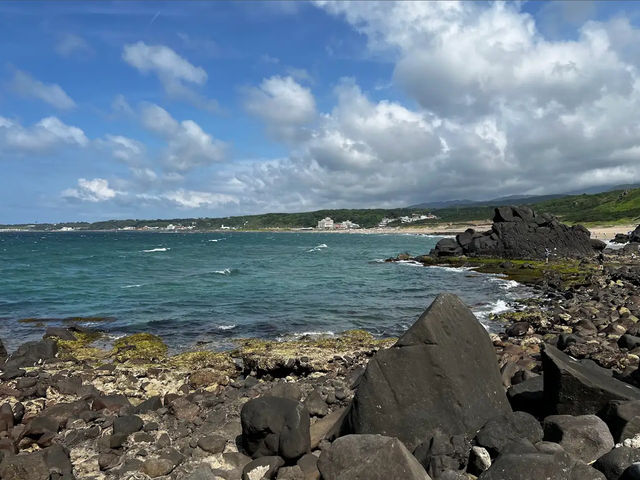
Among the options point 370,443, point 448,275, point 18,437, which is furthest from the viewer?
point 448,275

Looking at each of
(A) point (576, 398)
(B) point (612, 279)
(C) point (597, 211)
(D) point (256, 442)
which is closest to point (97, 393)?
(D) point (256, 442)

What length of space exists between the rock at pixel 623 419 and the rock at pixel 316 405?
5573 millimetres

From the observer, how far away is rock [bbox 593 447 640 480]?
5867mm

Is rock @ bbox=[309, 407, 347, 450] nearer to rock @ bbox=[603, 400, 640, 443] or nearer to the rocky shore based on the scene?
the rocky shore

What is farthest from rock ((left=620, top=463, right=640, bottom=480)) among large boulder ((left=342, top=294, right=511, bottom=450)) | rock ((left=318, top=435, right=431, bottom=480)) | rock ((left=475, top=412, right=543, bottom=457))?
large boulder ((left=342, top=294, right=511, bottom=450))

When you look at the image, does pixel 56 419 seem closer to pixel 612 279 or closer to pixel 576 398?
pixel 576 398

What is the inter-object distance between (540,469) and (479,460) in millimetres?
1313

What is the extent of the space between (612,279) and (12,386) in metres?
40.2

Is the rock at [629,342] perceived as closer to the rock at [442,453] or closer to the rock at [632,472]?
the rock at [442,453]

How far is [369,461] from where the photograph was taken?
6258 millimetres

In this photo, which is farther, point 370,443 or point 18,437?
A: point 18,437

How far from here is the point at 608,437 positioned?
22.1 feet

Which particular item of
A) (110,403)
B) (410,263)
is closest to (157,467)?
(110,403)

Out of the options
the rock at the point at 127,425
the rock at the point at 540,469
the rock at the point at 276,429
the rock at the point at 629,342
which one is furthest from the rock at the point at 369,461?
the rock at the point at 629,342
